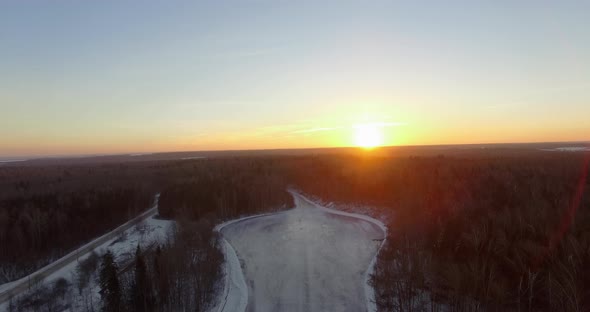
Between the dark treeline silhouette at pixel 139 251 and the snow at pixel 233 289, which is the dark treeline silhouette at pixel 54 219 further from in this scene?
the snow at pixel 233 289

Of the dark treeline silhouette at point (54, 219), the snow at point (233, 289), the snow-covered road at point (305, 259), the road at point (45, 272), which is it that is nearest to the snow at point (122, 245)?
the road at point (45, 272)

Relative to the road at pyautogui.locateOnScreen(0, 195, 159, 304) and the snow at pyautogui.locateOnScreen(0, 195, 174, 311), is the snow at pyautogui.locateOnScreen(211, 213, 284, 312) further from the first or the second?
the road at pyautogui.locateOnScreen(0, 195, 159, 304)

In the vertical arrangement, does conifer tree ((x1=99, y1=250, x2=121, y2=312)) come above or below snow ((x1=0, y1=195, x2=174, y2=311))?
above

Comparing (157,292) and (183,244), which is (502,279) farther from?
(183,244)

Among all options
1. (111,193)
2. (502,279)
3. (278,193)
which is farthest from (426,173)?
(111,193)

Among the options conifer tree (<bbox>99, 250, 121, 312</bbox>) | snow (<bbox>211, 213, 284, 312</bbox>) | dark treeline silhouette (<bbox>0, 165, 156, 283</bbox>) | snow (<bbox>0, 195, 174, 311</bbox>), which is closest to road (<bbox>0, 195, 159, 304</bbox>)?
snow (<bbox>0, 195, 174, 311</bbox>)

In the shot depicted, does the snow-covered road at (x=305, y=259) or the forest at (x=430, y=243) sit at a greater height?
the forest at (x=430, y=243)

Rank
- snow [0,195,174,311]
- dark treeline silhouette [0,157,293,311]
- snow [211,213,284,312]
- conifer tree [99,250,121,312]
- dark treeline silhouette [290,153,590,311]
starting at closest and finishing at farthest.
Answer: dark treeline silhouette [290,153,590,311] → conifer tree [99,250,121,312] → snow [211,213,284,312] → dark treeline silhouette [0,157,293,311] → snow [0,195,174,311]

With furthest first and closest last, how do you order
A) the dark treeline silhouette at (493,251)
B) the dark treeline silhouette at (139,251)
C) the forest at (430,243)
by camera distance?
the dark treeline silhouette at (139,251) → the forest at (430,243) → the dark treeline silhouette at (493,251)
